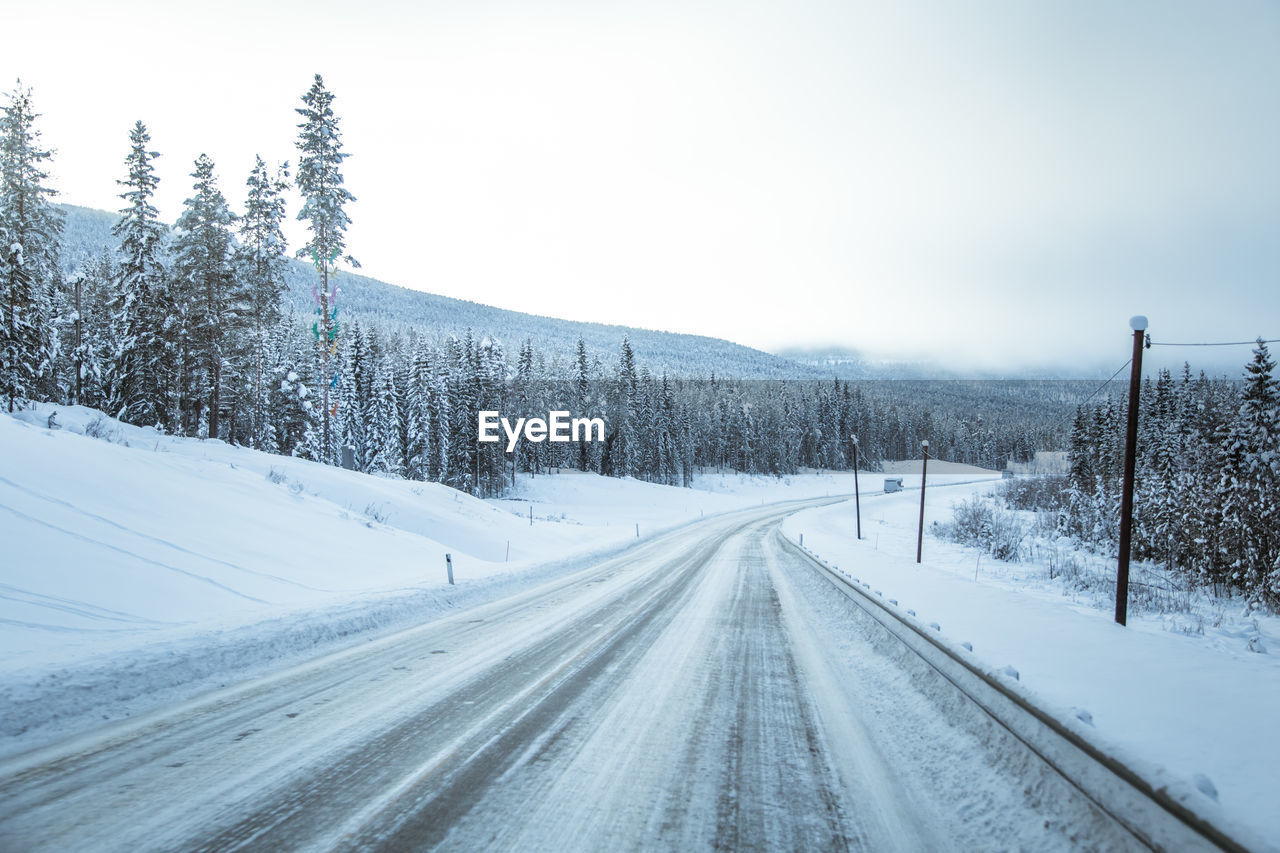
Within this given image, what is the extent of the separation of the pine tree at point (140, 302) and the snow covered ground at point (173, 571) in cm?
1223

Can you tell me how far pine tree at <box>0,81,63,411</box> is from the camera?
2464 centimetres

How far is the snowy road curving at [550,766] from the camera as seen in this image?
337cm

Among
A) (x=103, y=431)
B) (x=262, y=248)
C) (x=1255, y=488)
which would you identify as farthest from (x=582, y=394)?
(x=1255, y=488)

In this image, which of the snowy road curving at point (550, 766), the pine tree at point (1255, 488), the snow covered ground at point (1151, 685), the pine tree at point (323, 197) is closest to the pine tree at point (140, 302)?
the pine tree at point (323, 197)

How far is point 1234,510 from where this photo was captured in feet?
71.9

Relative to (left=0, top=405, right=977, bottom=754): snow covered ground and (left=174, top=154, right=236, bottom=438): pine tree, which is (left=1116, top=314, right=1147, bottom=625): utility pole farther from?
(left=174, top=154, right=236, bottom=438): pine tree

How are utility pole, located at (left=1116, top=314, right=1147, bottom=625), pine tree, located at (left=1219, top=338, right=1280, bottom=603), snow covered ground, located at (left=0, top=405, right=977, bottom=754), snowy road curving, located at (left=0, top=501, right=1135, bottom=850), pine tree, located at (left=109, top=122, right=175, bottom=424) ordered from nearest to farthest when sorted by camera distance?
snowy road curving, located at (left=0, top=501, right=1135, bottom=850)
snow covered ground, located at (left=0, top=405, right=977, bottom=754)
utility pole, located at (left=1116, top=314, right=1147, bottom=625)
pine tree, located at (left=1219, top=338, right=1280, bottom=603)
pine tree, located at (left=109, top=122, right=175, bottom=424)

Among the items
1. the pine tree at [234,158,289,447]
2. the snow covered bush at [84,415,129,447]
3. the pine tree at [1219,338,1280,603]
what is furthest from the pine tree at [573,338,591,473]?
the pine tree at [1219,338,1280,603]

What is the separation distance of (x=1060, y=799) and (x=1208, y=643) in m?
10.5

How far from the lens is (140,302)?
30.0 metres

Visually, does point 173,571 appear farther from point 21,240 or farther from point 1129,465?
point 21,240

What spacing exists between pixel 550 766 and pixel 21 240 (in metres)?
37.1

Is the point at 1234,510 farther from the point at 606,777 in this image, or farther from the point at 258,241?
the point at 258,241

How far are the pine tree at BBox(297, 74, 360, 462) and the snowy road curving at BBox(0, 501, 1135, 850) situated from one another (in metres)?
23.7
